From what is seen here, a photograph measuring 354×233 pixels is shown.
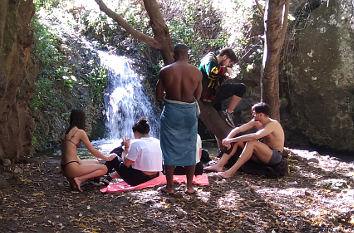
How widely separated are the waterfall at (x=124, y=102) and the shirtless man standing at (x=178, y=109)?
7.08 m

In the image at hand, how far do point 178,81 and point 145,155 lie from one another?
1163mm

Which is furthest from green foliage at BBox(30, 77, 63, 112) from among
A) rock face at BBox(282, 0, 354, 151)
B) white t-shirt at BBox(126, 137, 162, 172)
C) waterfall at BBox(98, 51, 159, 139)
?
rock face at BBox(282, 0, 354, 151)

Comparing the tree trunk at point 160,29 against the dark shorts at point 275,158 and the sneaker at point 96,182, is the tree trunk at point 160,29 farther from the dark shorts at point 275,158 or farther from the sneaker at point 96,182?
the sneaker at point 96,182

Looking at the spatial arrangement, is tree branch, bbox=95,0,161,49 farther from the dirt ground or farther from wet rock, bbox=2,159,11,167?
wet rock, bbox=2,159,11,167

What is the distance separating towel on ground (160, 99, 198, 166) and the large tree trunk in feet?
8.57

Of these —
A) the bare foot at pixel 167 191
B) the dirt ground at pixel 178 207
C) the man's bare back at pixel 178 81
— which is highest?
the man's bare back at pixel 178 81

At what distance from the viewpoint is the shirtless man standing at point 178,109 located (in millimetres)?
4727

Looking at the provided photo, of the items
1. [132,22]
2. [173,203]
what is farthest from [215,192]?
[132,22]

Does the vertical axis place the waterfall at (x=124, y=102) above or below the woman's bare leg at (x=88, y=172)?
above

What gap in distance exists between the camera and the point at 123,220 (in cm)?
422

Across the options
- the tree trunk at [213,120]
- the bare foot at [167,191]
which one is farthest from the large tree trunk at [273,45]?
the bare foot at [167,191]

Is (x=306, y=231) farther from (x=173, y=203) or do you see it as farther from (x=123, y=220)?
(x=123, y=220)

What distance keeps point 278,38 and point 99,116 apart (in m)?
6.41

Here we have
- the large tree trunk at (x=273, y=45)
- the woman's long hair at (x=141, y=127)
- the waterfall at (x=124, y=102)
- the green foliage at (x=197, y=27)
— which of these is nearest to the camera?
the woman's long hair at (x=141, y=127)
